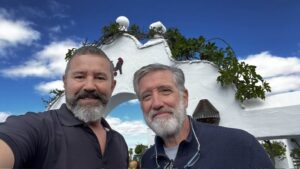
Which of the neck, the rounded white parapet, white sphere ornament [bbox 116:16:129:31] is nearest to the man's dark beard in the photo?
the neck

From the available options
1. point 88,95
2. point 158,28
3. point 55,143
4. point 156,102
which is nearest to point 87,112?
point 88,95

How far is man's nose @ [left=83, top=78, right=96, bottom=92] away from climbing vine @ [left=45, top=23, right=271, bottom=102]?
147 inches

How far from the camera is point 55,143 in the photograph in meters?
1.69

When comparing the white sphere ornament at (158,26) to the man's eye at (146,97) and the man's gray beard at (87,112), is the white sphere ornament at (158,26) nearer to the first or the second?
the man's eye at (146,97)

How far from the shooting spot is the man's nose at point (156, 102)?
83.0 inches

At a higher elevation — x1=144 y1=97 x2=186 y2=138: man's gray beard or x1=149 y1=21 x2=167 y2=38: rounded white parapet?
x1=149 y1=21 x2=167 y2=38: rounded white parapet

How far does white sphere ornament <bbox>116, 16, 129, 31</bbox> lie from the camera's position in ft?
23.3

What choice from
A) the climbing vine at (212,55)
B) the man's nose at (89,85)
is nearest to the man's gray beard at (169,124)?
the man's nose at (89,85)

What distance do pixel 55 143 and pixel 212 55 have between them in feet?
15.2

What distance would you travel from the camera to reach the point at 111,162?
1.93m

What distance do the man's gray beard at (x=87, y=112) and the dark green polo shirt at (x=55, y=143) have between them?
0.04m

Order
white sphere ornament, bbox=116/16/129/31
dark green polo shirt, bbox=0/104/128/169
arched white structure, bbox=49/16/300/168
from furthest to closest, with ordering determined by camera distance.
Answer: white sphere ornament, bbox=116/16/129/31
arched white structure, bbox=49/16/300/168
dark green polo shirt, bbox=0/104/128/169

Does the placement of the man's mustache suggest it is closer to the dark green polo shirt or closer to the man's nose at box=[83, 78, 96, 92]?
the man's nose at box=[83, 78, 96, 92]

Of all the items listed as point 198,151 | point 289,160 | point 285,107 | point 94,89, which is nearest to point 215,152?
point 198,151
